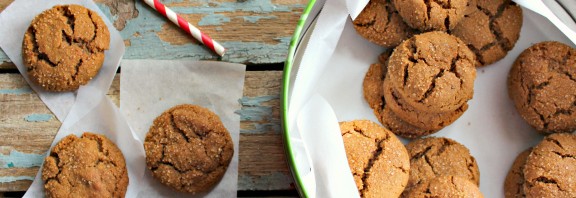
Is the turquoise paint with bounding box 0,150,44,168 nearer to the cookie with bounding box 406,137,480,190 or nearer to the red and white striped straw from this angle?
the red and white striped straw

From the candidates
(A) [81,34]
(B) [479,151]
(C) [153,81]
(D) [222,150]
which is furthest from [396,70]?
(A) [81,34]

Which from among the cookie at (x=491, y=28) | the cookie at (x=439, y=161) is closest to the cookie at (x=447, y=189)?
the cookie at (x=439, y=161)

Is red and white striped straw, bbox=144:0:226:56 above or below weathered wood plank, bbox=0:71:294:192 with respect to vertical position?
above

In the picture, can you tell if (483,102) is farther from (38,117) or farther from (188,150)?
(38,117)

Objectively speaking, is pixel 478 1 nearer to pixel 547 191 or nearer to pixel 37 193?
pixel 547 191

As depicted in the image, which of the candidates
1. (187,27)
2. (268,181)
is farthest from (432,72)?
(187,27)

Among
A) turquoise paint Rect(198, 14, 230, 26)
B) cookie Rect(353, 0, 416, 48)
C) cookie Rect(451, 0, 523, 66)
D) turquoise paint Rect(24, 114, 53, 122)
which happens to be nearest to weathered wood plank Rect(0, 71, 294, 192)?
turquoise paint Rect(24, 114, 53, 122)
